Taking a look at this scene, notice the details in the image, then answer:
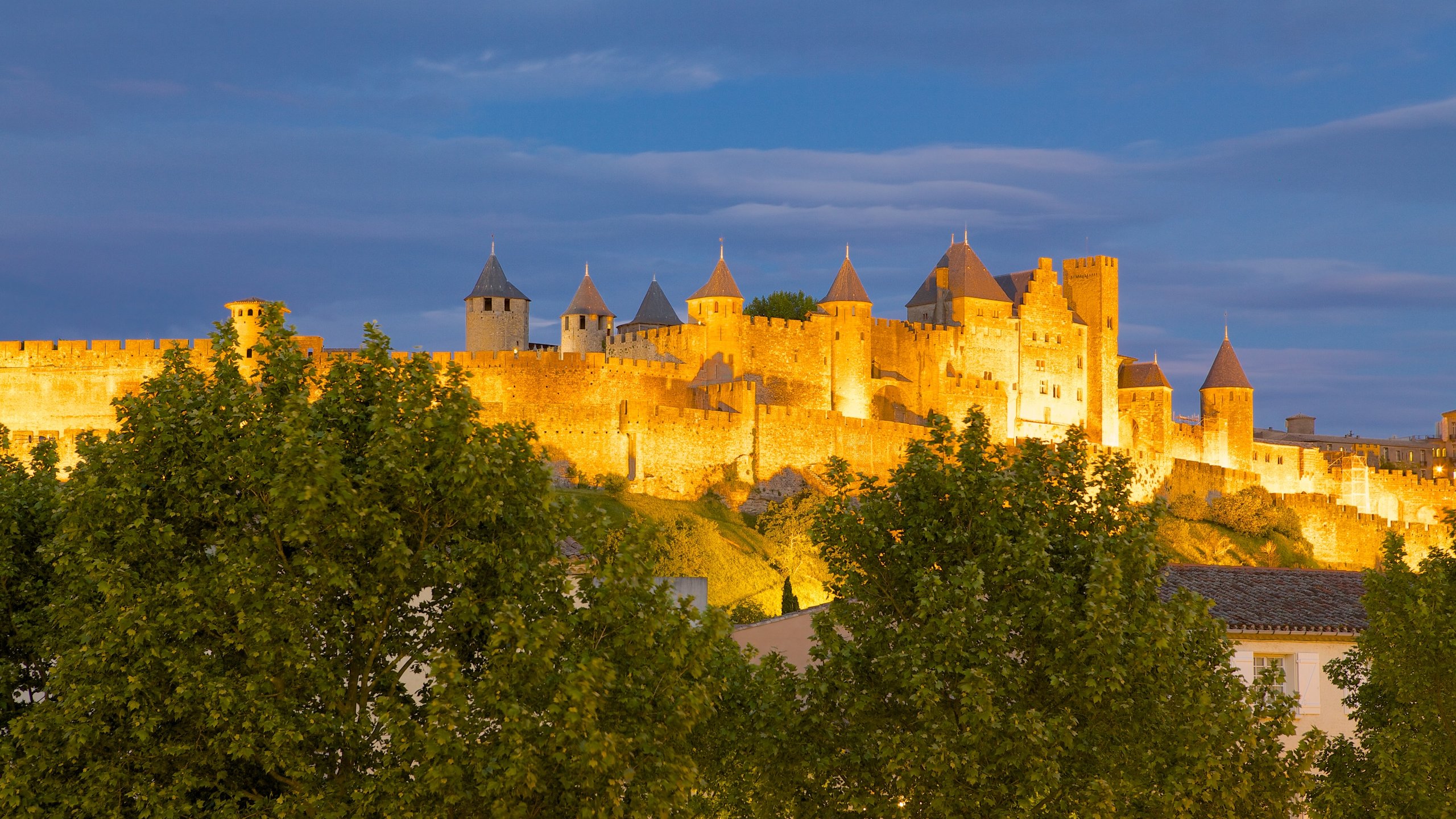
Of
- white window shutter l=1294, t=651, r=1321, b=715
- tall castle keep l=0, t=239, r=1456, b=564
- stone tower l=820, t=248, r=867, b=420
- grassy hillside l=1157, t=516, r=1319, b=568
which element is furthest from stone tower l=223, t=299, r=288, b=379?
white window shutter l=1294, t=651, r=1321, b=715

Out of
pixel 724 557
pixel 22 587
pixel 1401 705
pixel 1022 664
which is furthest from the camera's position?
pixel 724 557

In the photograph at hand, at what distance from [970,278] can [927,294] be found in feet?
9.02

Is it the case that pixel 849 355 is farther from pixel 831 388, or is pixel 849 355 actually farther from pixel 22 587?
pixel 22 587

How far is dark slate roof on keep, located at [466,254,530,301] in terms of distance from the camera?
8612 cm

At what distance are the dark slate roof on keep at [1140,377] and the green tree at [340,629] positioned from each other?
257 ft

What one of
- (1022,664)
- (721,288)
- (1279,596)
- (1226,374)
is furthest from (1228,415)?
(1022,664)

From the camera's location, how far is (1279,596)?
34.6 metres

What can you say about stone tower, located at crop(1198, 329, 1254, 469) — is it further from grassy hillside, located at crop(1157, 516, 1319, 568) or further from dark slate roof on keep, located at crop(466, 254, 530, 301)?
dark slate roof on keep, located at crop(466, 254, 530, 301)

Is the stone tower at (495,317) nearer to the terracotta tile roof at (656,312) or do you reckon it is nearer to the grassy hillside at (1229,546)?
the terracotta tile roof at (656,312)

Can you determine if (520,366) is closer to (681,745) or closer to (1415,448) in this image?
(681,745)

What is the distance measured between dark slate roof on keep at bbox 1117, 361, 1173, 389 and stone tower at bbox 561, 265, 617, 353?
28.3 meters

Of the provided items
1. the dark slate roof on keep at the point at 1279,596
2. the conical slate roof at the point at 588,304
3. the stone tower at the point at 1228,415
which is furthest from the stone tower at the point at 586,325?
the dark slate roof on keep at the point at 1279,596

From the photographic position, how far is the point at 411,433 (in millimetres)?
→ 18672

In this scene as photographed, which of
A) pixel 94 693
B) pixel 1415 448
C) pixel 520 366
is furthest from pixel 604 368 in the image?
pixel 1415 448
